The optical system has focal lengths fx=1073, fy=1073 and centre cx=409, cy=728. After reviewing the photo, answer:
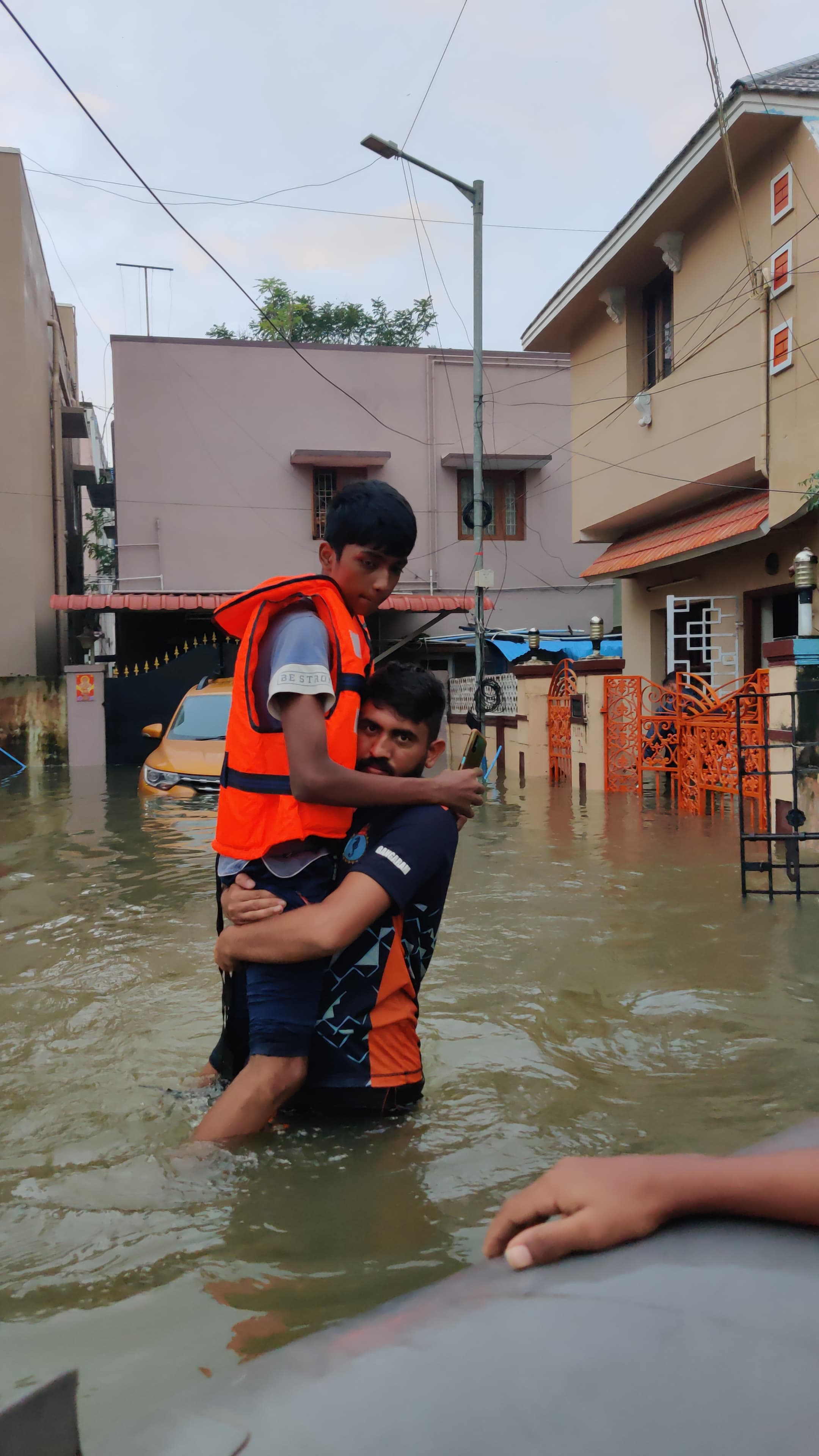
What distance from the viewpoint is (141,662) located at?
21969 mm

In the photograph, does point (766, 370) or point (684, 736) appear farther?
point (766, 370)

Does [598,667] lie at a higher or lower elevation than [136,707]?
higher

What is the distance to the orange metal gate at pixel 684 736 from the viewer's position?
9758 mm

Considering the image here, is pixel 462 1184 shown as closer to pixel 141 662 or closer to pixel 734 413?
pixel 734 413

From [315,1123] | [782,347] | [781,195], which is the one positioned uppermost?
[781,195]

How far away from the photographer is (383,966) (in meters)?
2.77

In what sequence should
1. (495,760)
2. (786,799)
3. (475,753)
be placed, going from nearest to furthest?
(475,753) → (786,799) → (495,760)

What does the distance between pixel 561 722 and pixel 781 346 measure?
511 centimetres

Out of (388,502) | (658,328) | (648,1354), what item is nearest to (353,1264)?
(648,1354)

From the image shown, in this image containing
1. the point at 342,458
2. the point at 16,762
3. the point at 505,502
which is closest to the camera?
the point at 16,762

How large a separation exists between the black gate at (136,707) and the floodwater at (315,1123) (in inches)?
458

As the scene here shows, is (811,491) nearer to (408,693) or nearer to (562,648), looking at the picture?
(408,693)

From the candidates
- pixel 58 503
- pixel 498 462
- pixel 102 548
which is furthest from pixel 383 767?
pixel 102 548

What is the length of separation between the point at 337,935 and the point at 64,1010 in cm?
258
